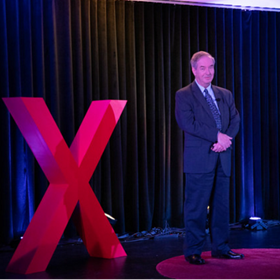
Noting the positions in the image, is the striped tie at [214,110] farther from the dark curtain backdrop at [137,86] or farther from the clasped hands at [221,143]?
the dark curtain backdrop at [137,86]

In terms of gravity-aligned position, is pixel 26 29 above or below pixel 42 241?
above

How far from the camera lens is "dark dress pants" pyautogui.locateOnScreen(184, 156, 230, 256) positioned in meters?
3.25

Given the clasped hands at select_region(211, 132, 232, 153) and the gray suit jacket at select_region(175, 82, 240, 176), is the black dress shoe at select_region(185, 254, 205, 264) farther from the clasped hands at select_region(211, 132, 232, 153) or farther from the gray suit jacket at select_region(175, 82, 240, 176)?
the clasped hands at select_region(211, 132, 232, 153)

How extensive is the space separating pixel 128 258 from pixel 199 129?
110cm

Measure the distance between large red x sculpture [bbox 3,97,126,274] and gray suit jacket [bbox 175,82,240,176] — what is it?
51 centimetres

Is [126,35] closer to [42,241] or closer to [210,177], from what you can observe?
[210,177]

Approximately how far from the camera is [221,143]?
10.6 feet

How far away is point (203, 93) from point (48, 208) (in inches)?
51.4

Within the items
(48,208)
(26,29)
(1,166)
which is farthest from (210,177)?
(26,29)

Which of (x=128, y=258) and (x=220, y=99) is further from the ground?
(x=220, y=99)

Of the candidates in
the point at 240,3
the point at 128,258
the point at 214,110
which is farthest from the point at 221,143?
the point at 240,3

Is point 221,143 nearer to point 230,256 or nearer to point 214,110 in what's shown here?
point 214,110

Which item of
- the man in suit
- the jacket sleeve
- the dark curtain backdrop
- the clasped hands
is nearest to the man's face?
the man in suit

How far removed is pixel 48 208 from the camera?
331 cm
